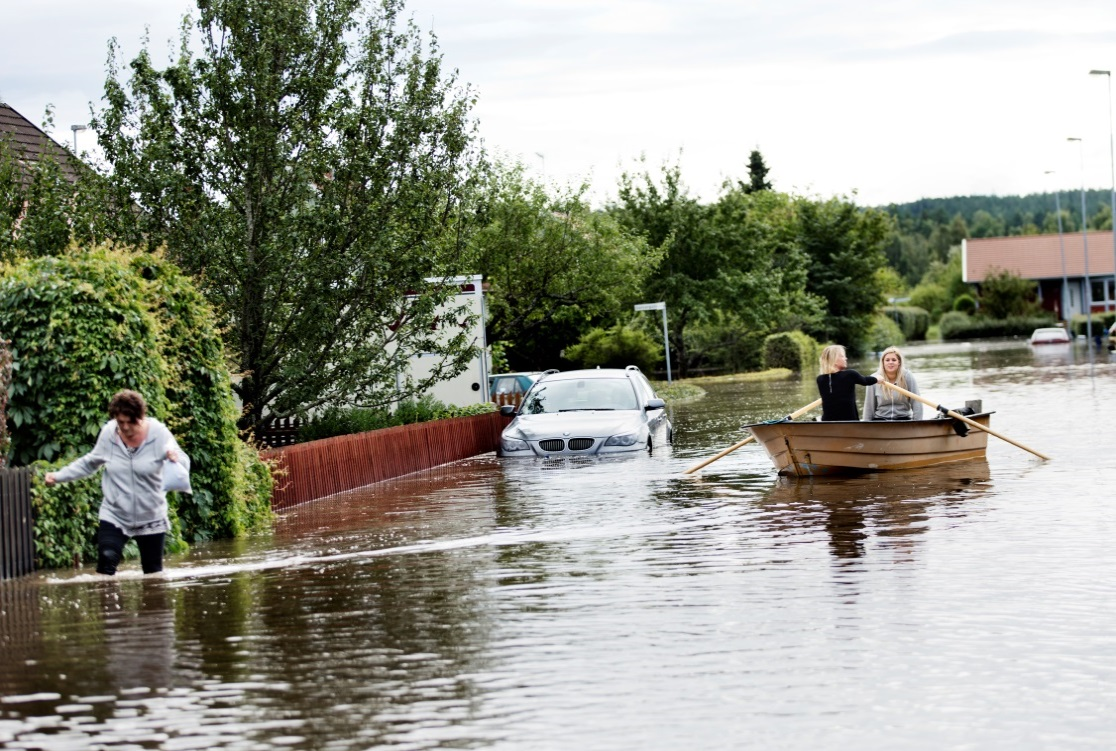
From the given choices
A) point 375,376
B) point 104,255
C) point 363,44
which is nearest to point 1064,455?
point 375,376

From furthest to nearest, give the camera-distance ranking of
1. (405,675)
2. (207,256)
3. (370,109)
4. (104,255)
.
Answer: (370,109) < (207,256) < (104,255) < (405,675)

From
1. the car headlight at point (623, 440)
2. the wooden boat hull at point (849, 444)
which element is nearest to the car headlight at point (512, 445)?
the car headlight at point (623, 440)

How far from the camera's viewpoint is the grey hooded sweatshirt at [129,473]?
11.2 metres

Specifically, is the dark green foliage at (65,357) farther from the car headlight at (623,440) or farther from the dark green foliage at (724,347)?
the dark green foliage at (724,347)

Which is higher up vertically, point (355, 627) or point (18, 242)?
point (18, 242)

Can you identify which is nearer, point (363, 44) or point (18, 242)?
point (18, 242)

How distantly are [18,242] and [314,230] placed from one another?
3.63m

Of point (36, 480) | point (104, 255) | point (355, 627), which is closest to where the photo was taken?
point (355, 627)

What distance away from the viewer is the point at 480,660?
838 cm

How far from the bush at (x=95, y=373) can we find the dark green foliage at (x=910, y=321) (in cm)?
10136

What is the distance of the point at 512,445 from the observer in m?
23.0

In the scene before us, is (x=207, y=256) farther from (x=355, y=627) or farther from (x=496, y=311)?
(x=496, y=311)

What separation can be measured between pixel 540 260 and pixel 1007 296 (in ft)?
241

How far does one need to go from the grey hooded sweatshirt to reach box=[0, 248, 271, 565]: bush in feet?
4.40
